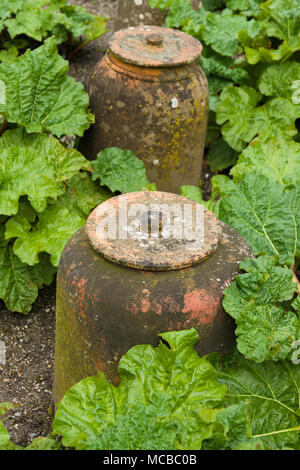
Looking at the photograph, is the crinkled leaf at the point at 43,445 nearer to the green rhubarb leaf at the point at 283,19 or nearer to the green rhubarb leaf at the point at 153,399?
the green rhubarb leaf at the point at 153,399

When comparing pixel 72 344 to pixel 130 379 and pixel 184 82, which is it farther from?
pixel 184 82

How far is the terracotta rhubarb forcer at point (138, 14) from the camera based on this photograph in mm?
5301

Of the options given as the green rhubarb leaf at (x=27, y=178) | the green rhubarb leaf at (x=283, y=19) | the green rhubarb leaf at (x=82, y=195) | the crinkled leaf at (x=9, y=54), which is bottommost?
the crinkled leaf at (x=9, y=54)

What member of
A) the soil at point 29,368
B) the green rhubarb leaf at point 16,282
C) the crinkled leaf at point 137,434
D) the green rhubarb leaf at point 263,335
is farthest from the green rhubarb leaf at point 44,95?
the crinkled leaf at point 137,434

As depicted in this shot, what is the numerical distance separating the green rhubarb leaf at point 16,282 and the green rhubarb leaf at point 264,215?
122 centimetres

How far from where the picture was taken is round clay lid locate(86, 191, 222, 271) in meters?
2.27

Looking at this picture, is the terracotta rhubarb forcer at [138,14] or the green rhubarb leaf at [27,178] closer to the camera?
the green rhubarb leaf at [27,178]

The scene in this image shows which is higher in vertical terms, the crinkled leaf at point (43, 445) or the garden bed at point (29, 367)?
the crinkled leaf at point (43, 445)

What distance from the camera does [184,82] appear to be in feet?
12.2

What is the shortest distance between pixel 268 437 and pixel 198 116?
219 cm

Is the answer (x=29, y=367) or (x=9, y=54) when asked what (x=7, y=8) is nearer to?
(x=9, y=54)

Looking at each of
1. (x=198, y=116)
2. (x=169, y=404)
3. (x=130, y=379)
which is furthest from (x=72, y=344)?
(x=198, y=116)

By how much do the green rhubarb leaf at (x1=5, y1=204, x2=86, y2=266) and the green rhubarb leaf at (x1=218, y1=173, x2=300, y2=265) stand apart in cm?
89

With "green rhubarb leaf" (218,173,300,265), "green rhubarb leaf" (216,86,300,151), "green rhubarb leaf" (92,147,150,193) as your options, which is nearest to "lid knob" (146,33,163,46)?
"green rhubarb leaf" (92,147,150,193)
